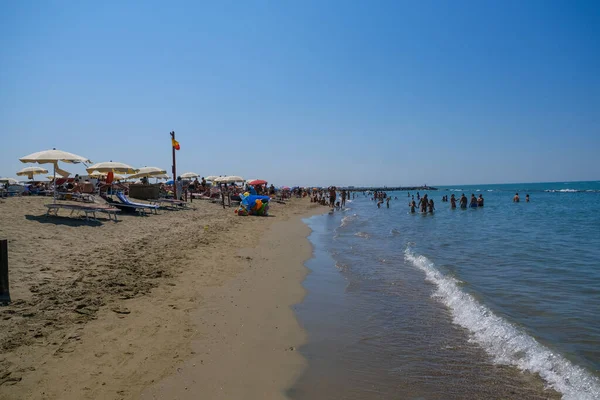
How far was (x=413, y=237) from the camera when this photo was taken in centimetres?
1577

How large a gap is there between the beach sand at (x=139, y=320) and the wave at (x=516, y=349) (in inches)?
98.1

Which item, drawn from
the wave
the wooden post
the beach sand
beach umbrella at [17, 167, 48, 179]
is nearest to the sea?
the wave

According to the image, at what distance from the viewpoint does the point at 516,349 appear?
4.51m

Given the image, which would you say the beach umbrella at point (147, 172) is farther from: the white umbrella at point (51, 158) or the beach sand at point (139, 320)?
the beach sand at point (139, 320)

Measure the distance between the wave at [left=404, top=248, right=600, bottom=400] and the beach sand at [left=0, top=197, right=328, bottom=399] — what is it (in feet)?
8.17

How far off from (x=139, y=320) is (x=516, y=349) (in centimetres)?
488

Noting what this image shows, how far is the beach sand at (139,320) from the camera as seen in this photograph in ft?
11.5

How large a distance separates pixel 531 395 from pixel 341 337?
7.29 ft

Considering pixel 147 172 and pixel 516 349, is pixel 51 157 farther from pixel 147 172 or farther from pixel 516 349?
pixel 516 349

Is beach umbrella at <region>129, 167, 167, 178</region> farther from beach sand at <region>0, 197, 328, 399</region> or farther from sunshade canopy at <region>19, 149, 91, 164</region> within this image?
beach sand at <region>0, 197, 328, 399</region>

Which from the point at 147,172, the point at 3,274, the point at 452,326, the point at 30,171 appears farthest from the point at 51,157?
the point at 30,171

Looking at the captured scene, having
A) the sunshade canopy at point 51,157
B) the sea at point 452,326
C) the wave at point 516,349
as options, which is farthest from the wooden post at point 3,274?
the sunshade canopy at point 51,157

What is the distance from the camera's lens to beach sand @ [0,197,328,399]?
3500 millimetres

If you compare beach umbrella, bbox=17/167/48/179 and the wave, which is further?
beach umbrella, bbox=17/167/48/179
